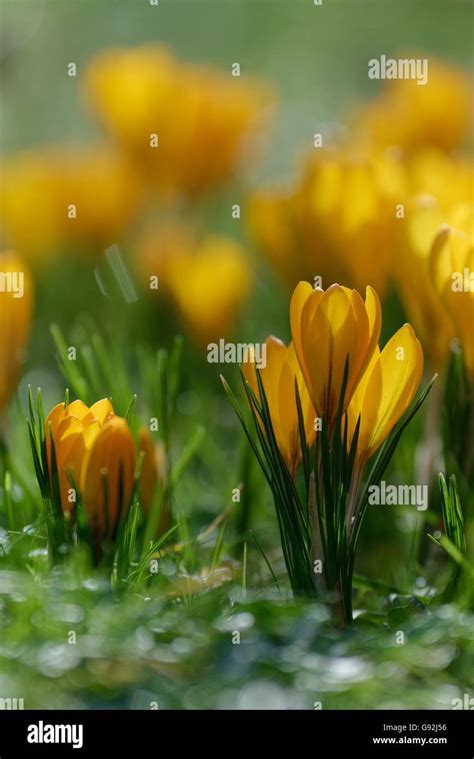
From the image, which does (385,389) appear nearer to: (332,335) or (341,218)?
(332,335)


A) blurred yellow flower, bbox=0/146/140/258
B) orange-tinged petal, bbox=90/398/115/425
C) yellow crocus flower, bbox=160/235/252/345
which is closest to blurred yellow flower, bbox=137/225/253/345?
yellow crocus flower, bbox=160/235/252/345

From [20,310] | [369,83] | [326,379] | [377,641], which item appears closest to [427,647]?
[377,641]

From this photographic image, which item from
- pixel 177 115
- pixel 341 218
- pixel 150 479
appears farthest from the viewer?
pixel 177 115

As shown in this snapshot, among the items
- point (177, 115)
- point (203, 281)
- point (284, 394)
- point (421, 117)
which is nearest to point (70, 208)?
point (177, 115)
